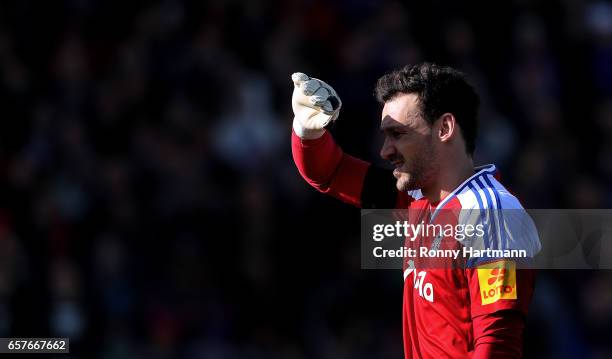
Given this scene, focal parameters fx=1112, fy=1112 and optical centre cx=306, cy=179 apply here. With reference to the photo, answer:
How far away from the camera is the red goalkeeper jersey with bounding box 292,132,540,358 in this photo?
165 inches

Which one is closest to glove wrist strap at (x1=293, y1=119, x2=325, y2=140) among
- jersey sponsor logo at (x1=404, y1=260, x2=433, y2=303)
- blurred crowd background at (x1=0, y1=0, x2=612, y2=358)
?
jersey sponsor logo at (x1=404, y1=260, x2=433, y2=303)

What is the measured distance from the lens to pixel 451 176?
4.71m

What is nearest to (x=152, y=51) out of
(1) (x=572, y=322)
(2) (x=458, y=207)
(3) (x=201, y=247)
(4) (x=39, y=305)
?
(3) (x=201, y=247)

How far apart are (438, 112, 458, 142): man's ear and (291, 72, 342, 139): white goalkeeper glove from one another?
Answer: 457mm

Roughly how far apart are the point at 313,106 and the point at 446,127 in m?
0.58

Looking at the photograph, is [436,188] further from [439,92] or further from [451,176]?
[439,92]

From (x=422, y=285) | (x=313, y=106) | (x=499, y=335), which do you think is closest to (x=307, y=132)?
(x=313, y=106)

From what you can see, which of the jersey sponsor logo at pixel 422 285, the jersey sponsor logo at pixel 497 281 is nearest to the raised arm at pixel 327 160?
the jersey sponsor logo at pixel 422 285

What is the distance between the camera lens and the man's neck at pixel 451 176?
471cm

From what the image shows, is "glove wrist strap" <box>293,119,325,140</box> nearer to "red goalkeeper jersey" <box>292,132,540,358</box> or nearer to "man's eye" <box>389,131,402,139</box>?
"red goalkeeper jersey" <box>292,132,540,358</box>

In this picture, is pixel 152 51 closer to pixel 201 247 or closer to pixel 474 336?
pixel 201 247

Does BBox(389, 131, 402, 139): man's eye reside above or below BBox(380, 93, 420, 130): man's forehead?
below

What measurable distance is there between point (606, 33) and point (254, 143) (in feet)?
13.5

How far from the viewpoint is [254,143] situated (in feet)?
33.6
